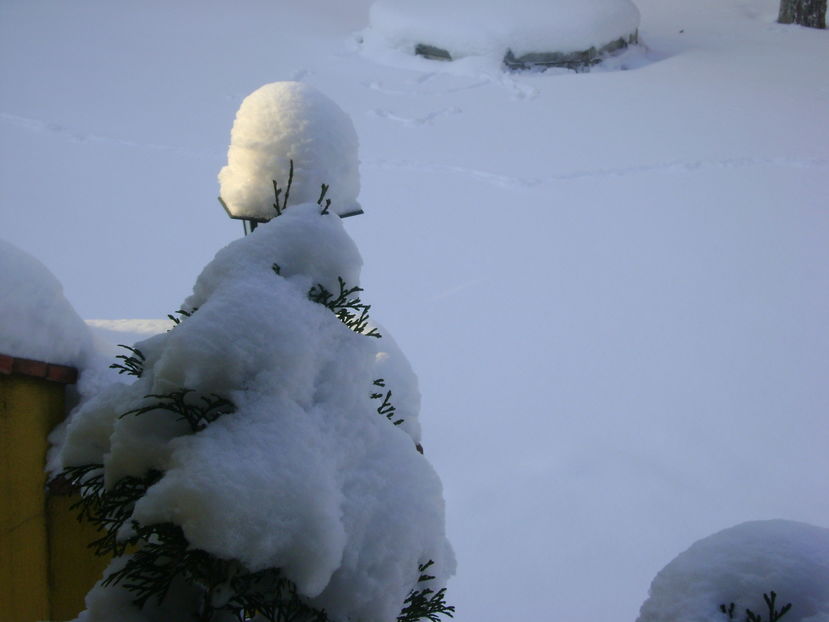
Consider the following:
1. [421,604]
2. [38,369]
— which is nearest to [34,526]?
[38,369]

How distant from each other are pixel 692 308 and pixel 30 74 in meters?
6.26

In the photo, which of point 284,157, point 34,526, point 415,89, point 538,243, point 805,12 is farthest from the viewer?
point 805,12

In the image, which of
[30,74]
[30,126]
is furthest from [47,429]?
[30,74]

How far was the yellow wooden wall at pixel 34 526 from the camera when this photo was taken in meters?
2.61

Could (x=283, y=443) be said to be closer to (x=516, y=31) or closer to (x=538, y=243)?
(x=538, y=243)

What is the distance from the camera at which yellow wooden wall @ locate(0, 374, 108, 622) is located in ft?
8.55

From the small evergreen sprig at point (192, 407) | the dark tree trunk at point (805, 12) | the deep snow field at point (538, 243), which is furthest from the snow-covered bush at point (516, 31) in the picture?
the small evergreen sprig at point (192, 407)

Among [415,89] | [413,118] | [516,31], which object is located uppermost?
[516,31]

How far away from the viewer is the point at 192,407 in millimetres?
1229

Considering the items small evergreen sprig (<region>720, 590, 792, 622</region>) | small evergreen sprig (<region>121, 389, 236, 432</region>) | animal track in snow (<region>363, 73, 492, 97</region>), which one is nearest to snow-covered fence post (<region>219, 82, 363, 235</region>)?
small evergreen sprig (<region>121, 389, 236, 432</region>)

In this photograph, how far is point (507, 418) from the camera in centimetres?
461

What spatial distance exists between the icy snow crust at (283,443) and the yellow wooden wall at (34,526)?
1.38m

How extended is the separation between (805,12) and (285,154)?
9.88 m

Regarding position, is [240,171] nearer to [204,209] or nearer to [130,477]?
[130,477]
